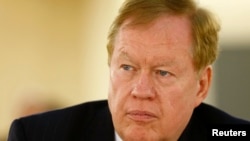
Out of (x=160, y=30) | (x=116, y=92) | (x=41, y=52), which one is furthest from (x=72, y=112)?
(x=41, y=52)

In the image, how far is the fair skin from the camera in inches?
50.3

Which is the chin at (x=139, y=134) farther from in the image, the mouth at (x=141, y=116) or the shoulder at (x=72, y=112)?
the shoulder at (x=72, y=112)

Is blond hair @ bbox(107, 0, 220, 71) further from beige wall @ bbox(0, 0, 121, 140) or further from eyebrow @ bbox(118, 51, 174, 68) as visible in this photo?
beige wall @ bbox(0, 0, 121, 140)

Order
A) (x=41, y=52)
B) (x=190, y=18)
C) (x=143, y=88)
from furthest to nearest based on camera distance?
(x=41, y=52)
(x=190, y=18)
(x=143, y=88)

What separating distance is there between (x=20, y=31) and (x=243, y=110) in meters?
2.06

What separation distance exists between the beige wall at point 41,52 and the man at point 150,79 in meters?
1.53

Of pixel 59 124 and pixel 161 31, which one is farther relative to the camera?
pixel 59 124

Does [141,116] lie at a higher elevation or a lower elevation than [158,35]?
lower

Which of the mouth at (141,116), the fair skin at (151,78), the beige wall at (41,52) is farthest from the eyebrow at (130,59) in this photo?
the beige wall at (41,52)

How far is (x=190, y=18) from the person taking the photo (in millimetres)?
1372

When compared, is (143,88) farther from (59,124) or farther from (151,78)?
(59,124)

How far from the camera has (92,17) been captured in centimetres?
272

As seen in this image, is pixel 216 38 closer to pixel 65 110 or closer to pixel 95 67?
pixel 65 110

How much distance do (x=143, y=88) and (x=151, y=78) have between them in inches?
1.5
